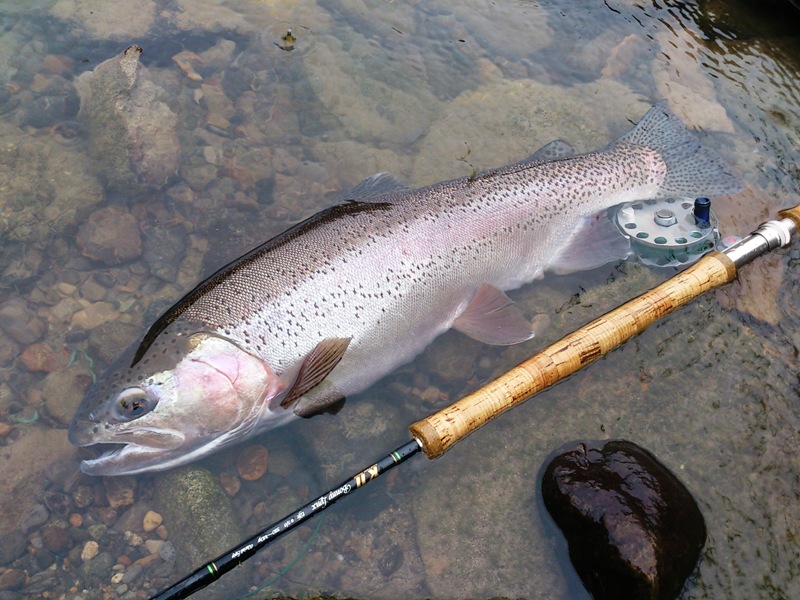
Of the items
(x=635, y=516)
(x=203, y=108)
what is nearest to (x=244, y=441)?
(x=635, y=516)

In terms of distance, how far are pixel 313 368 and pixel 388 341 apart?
1.72 ft

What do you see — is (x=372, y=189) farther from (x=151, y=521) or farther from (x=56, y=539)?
(x=56, y=539)

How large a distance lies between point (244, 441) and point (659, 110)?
148 inches

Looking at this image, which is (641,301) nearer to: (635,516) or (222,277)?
(635,516)

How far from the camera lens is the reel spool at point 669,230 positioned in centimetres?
414

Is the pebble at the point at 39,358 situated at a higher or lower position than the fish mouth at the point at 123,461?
lower

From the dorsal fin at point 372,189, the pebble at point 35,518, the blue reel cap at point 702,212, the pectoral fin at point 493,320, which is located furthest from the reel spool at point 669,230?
the pebble at point 35,518

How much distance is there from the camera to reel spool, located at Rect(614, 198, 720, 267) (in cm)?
414

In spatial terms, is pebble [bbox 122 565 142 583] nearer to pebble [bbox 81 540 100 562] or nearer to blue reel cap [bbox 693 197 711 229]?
pebble [bbox 81 540 100 562]

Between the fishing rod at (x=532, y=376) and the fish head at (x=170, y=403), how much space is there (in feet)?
2.41

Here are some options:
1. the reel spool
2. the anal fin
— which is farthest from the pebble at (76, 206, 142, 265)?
the reel spool

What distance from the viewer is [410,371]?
162 inches

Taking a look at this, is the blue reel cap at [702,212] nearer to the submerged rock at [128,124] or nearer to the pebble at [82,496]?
the submerged rock at [128,124]

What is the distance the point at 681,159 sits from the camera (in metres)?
4.57
